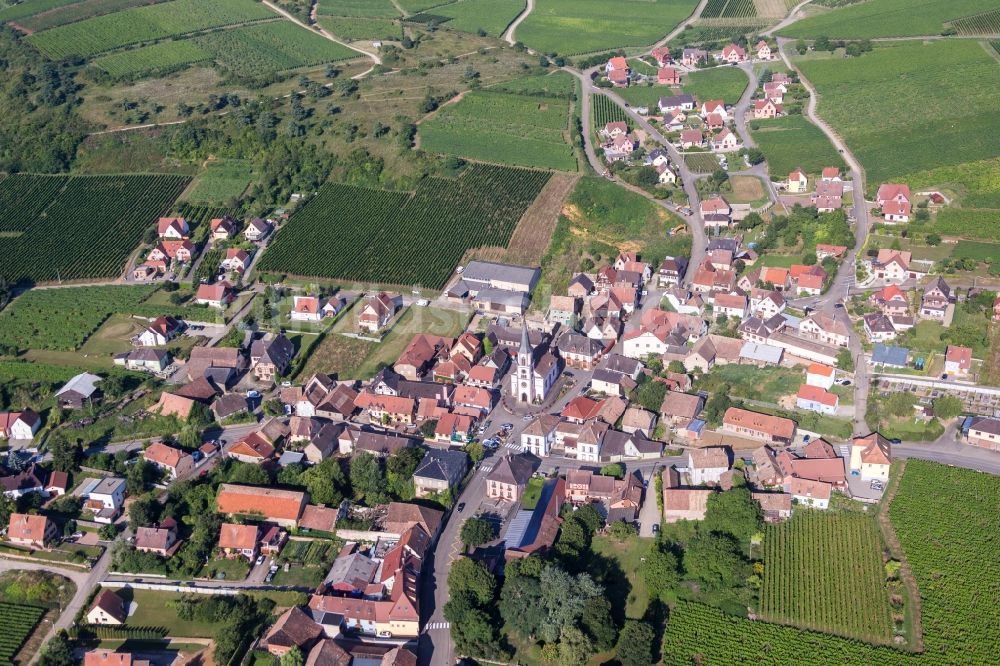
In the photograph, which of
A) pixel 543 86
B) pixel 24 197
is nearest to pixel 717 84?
pixel 543 86

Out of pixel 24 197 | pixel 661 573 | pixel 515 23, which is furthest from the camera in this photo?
pixel 515 23

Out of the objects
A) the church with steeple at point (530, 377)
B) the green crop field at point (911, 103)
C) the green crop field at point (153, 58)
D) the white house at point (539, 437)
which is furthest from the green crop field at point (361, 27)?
the white house at point (539, 437)

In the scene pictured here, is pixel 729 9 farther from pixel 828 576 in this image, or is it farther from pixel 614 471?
pixel 828 576

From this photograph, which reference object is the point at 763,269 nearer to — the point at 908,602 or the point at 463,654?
the point at 908,602

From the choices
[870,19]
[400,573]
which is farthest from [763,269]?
[870,19]

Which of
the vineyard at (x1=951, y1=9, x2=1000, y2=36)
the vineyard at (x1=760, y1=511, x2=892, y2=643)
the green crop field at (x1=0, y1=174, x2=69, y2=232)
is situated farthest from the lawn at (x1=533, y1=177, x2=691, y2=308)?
the vineyard at (x1=951, y1=9, x2=1000, y2=36)

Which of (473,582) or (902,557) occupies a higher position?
(473,582)
